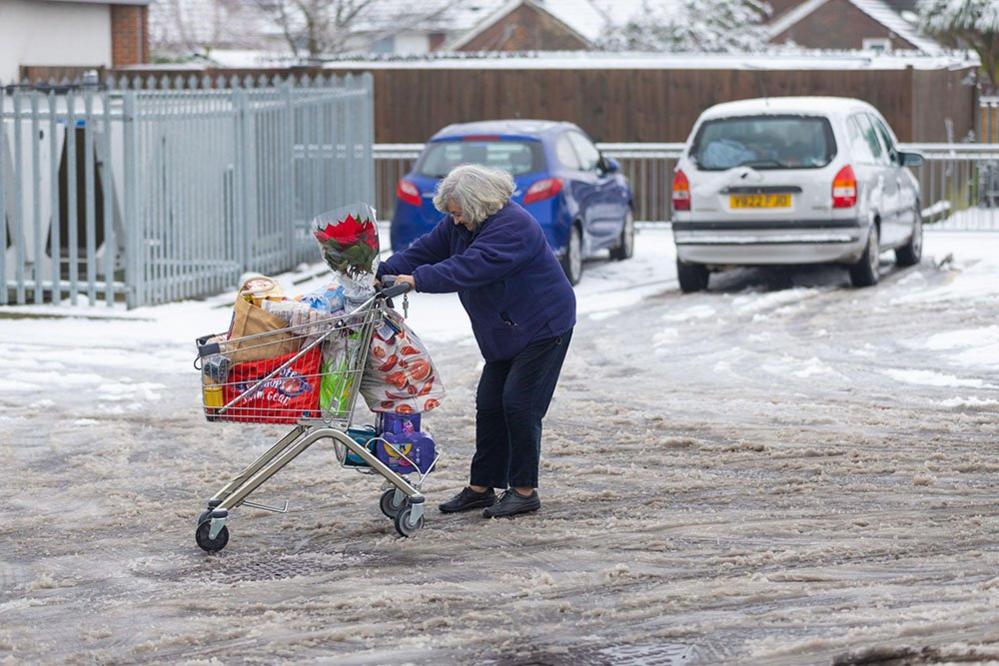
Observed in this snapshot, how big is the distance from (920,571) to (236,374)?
9.00 ft

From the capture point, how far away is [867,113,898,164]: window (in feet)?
56.9

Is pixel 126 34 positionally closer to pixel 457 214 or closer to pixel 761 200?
pixel 761 200

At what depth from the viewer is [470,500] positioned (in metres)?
8.14

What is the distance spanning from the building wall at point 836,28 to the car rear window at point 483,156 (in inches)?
1621

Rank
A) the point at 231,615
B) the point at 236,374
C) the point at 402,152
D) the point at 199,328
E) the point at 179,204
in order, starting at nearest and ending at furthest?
1. the point at 231,615
2. the point at 236,374
3. the point at 199,328
4. the point at 179,204
5. the point at 402,152

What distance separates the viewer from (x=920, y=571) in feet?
22.3

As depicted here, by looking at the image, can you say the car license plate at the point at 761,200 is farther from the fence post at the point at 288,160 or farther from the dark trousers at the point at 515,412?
the dark trousers at the point at 515,412

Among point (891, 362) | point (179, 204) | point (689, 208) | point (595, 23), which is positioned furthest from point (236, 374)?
point (595, 23)

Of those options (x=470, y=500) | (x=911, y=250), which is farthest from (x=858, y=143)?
(x=470, y=500)

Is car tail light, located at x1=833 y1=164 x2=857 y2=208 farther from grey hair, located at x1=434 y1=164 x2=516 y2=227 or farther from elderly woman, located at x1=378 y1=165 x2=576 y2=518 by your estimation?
grey hair, located at x1=434 y1=164 x2=516 y2=227

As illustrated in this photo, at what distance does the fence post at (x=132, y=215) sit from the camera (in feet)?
47.6

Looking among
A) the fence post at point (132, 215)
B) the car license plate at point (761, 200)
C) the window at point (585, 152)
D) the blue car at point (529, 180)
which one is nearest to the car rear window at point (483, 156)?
the blue car at point (529, 180)

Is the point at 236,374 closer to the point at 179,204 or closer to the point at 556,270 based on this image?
the point at 556,270

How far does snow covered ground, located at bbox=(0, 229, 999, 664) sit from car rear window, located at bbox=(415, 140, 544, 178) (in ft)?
11.3
